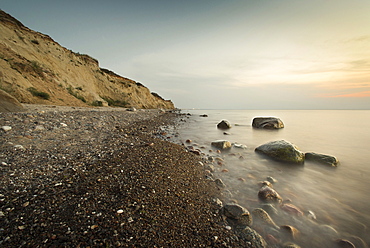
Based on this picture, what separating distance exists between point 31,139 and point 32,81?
50.5ft

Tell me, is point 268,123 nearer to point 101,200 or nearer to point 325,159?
point 325,159

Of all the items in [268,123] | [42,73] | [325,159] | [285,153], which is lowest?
[325,159]

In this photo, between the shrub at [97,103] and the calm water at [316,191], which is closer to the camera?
the calm water at [316,191]

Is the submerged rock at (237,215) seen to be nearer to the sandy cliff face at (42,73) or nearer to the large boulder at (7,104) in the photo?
the large boulder at (7,104)

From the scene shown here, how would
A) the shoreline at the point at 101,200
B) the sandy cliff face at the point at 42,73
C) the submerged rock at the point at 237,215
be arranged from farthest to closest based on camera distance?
the sandy cliff face at the point at 42,73 < the submerged rock at the point at 237,215 < the shoreline at the point at 101,200

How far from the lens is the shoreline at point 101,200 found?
1.72m

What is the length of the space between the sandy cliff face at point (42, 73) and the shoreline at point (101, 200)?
13.1 m

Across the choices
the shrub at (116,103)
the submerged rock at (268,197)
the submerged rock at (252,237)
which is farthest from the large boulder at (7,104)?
the shrub at (116,103)

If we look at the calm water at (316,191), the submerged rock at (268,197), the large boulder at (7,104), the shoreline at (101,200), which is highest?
the large boulder at (7,104)

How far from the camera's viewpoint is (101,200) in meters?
2.29

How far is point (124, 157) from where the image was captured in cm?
397

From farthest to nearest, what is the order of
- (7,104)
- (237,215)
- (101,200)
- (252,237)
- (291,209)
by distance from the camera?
(7,104)
(291,209)
(237,215)
(101,200)
(252,237)

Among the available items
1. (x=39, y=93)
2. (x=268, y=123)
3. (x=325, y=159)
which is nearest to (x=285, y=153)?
(x=325, y=159)

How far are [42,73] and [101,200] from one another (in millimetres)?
21435
